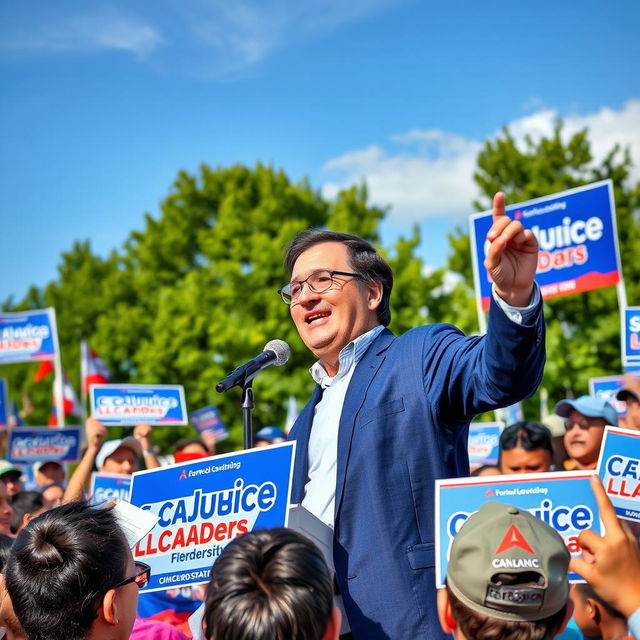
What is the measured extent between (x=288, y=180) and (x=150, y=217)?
16.3 feet

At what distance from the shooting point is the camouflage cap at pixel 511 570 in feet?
5.86

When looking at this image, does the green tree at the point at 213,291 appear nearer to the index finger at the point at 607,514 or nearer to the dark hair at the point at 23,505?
the dark hair at the point at 23,505

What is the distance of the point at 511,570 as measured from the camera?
1.79 m

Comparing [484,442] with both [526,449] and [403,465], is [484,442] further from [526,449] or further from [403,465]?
[403,465]

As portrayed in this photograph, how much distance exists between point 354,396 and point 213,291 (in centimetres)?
2289

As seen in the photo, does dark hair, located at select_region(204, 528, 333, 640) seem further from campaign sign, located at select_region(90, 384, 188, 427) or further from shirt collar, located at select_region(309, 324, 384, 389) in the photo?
campaign sign, located at select_region(90, 384, 188, 427)

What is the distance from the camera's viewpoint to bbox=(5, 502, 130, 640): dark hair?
90.2 inches

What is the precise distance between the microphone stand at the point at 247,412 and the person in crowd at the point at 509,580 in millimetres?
1456

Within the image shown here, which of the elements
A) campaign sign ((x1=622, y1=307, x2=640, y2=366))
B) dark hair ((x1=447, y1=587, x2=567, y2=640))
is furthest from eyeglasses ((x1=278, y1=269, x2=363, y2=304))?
campaign sign ((x1=622, y1=307, x2=640, y2=366))

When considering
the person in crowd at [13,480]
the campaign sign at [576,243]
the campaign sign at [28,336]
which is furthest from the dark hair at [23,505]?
the campaign sign at [28,336]

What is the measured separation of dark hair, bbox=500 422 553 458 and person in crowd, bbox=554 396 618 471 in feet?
0.58

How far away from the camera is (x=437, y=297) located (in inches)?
978

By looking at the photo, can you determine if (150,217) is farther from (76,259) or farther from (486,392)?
(486,392)

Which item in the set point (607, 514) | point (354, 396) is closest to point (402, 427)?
point (354, 396)
